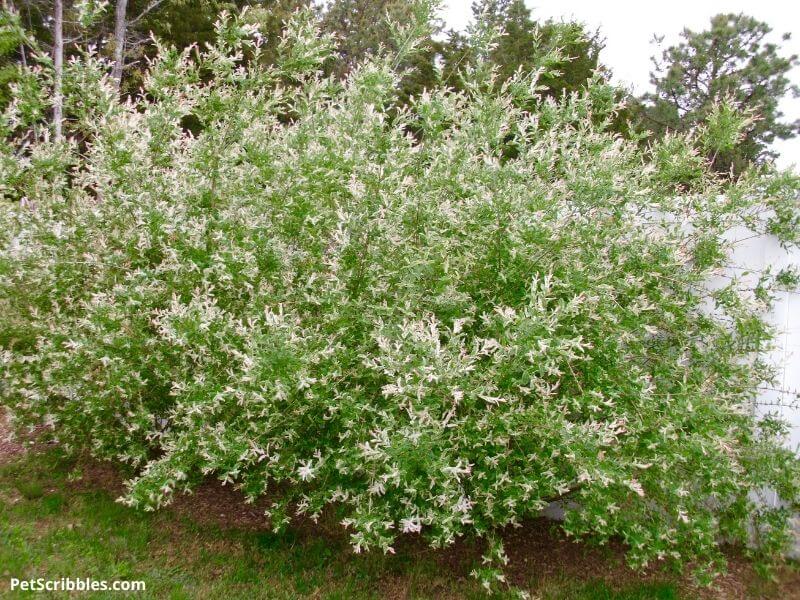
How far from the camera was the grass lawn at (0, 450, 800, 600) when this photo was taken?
4.59 metres

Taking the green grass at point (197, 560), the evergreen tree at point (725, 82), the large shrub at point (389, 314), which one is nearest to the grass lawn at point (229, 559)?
the green grass at point (197, 560)

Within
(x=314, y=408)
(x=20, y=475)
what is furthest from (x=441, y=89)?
(x=20, y=475)

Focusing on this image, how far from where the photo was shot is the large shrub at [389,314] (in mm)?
3803

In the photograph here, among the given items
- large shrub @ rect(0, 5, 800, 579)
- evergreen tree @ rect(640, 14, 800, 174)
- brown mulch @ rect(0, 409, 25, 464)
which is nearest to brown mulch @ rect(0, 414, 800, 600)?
large shrub @ rect(0, 5, 800, 579)

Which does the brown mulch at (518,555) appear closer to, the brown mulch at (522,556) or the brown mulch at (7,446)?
the brown mulch at (522,556)

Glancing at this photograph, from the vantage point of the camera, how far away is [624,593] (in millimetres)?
5145

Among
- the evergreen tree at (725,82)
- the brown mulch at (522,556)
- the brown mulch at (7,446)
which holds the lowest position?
the brown mulch at (522,556)

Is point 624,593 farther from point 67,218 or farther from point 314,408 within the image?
point 67,218

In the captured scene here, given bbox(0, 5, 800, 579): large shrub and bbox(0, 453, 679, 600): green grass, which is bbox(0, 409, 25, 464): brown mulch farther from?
bbox(0, 5, 800, 579): large shrub

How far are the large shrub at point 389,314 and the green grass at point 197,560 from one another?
580mm

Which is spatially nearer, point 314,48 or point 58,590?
point 58,590

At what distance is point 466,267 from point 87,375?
9.94 ft

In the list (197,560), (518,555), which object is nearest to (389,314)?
(197,560)

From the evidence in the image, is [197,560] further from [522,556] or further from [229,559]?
[522,556]
